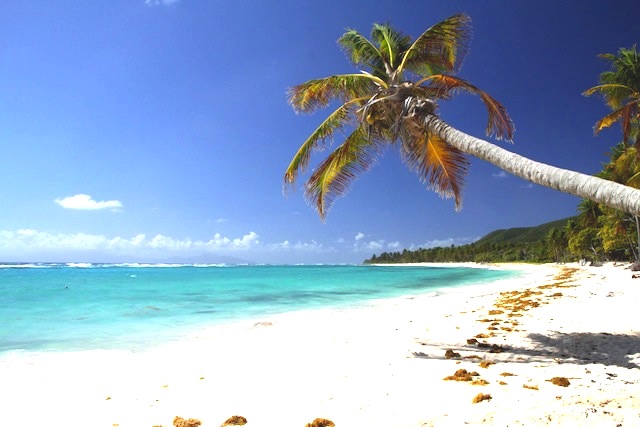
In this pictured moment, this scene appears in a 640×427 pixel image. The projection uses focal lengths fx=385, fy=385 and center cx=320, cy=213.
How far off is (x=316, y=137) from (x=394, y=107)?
1.79m

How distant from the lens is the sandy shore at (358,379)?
374 cm

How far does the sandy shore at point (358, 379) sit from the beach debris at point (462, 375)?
0.12 ft

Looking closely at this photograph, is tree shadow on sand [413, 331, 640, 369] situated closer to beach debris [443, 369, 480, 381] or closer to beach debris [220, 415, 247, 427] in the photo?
beach debris [443, 369, 480, 381]

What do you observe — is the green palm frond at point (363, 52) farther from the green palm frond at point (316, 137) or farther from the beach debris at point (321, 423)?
the beach debris at point (321, 423)

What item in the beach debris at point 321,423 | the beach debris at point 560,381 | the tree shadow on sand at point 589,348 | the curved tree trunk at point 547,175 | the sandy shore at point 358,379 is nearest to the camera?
the beach debris at point 321,423

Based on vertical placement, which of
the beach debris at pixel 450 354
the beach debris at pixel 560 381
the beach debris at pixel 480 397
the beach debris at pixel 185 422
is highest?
the beach debris at pixel 560 381

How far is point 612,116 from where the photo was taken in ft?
46.6

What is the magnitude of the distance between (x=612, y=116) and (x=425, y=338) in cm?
1240

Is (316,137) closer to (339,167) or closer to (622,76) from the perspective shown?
(339,167)

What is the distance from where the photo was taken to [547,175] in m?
4.57

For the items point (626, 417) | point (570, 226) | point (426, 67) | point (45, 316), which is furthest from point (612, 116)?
point (570, 226)

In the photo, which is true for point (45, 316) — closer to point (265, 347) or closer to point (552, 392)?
point (265, 347)

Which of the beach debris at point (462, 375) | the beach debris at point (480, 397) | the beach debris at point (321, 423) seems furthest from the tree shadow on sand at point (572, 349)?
the beach debris at point (321, 423)

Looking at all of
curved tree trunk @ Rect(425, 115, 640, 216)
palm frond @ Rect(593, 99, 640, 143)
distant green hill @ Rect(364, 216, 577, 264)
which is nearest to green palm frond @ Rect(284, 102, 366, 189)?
curved tree trunk @ Rect(425, 115, 640, 216)
